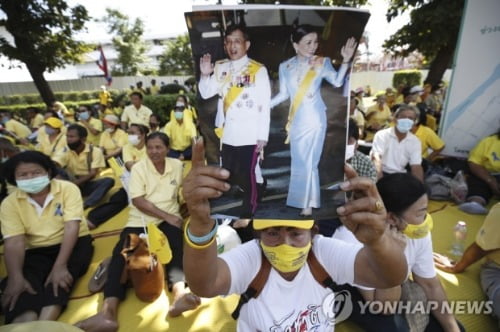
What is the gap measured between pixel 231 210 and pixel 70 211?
2328mm

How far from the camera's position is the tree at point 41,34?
33.1ft

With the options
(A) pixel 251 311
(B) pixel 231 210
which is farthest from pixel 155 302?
(B) pixel 231 210

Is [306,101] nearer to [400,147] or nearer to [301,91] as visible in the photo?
[301,91]

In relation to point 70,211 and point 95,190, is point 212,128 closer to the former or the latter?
point 70,211

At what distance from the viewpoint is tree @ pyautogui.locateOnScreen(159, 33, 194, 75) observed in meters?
30.0

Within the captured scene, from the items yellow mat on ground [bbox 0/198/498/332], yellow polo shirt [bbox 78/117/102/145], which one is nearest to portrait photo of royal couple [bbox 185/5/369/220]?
yellow mat on ground [bbox 0/198/498/332]

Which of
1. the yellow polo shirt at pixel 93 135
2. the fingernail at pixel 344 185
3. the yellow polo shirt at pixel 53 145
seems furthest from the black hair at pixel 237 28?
the yellow polo shirt at pixel 93 135

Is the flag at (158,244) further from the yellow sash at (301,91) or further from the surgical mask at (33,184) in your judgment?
the yellow sash at (301,91)

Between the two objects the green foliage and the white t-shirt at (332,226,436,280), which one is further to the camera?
the green foliage

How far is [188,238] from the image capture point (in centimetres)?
100

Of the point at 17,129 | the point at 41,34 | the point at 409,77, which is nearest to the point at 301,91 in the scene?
the point at 17,129

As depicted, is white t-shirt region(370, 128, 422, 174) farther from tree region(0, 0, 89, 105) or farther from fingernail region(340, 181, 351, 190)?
tree region(0, 0, 89, 105)

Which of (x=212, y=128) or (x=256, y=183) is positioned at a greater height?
(x=212, y=128)

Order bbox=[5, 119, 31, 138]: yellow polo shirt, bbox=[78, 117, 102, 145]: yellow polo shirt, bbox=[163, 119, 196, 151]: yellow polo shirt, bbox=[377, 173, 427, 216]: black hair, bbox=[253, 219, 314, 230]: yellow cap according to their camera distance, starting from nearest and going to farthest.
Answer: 1. bbox=[253, 219, 314, 230]: yellow cap
2. bbox=[377, 173, 427, 216]: black hair
3. bbox=[163, 119, 196, 151]: yellow polo shirt
4. bbox=[78, 117, 102, 145]: yellow polo shirt
5. bbox=[5, 119, 31, 138]: yellow polo shirt
